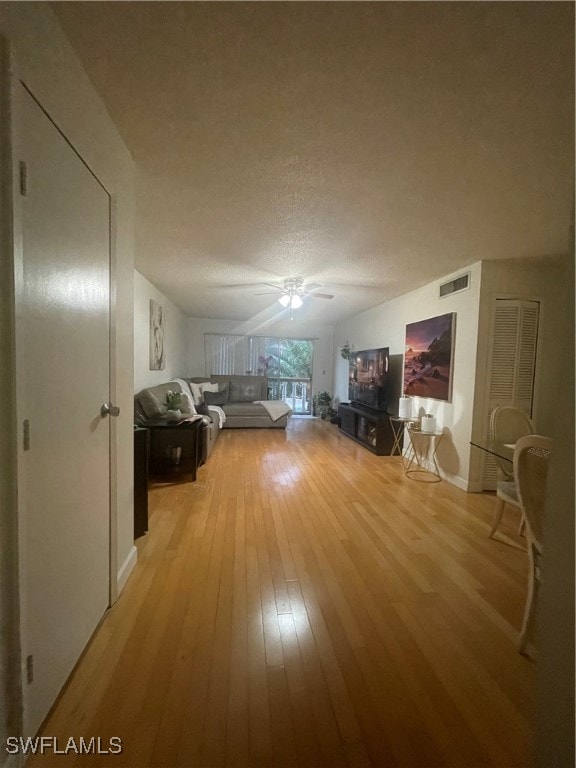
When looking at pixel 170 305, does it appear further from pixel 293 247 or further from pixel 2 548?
pixel 2 548

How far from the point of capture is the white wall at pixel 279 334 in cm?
703

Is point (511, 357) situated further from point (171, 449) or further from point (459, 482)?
point (171, 449)

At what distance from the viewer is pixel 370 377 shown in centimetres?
491

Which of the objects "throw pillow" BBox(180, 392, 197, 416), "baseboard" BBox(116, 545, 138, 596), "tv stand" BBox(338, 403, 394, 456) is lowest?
"baseboard" BBox(116, 545, 138, 596)

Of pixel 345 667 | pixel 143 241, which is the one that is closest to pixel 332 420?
pixel 143 241

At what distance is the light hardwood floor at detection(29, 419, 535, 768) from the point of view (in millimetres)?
933

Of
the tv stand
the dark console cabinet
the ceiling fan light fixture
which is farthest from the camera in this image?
the tv stand

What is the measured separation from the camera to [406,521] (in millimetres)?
2367

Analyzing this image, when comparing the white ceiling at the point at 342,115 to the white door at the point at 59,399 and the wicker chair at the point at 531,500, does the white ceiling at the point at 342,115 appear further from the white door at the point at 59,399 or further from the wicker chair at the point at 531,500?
the wicker chair at the point at 531,500

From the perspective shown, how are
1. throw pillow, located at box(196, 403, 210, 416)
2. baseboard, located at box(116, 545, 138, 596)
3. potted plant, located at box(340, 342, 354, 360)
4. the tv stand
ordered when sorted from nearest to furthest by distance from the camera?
baseboard, located at box(116, 545, 138, 596)
the tv stand
throw pillow, located at box(196, 403, 210, 416)
potted plant, located at box(340, 342, 354, 360)

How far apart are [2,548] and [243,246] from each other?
8.36 ft

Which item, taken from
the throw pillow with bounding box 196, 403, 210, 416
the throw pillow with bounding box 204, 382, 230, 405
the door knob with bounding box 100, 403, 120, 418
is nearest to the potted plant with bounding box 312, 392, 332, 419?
the throw pillow with bounding box 204, 382, 230, 405

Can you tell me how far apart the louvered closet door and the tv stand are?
144cm

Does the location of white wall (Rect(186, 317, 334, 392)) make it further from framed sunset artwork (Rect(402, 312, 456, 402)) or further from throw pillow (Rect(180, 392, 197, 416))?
framed sunset artwork (Rect(402, 312, 456, 402))
